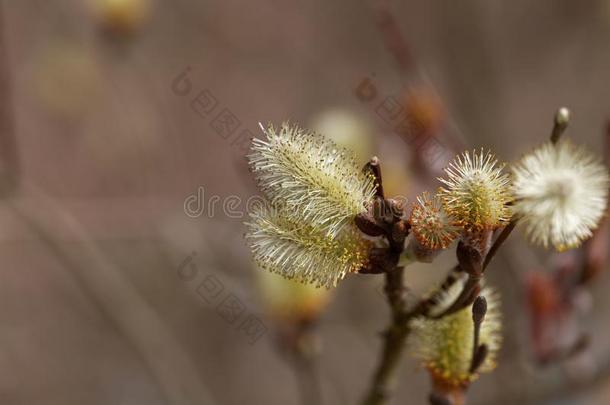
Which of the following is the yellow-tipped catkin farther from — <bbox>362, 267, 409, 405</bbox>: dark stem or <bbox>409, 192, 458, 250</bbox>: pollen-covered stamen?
<bbox>409, 192, 458, 250</bbox>: pollen-covered stamen

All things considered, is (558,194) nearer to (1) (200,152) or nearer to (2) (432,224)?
(2) (432,224)

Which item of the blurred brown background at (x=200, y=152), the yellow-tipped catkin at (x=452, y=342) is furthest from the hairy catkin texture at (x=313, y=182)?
the blurred brown background at (x=200, y=152)

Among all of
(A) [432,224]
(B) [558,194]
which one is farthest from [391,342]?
(B) [558,194]

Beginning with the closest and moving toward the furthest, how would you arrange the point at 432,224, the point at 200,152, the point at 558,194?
1. the point at 558,194
2. the point at 432,224
3. the point at 200,152

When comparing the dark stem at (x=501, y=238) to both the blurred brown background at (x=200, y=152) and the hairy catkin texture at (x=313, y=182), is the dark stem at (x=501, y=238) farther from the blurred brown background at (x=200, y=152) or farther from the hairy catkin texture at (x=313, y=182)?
the blurred brown background at (x=200, y=152)

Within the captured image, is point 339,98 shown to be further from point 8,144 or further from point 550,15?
point 8,144

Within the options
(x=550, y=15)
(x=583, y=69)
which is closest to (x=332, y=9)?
(x=550, y=15)
